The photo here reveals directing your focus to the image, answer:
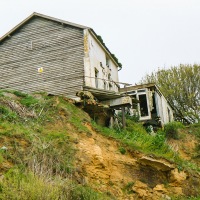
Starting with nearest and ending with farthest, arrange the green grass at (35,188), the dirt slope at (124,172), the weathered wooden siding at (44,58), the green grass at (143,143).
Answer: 1. the green grass at (35,188)
2. the dirt slope at (124,172)
3. the green grass at (143,143)
4. the weathered wooden siding at (44,58)

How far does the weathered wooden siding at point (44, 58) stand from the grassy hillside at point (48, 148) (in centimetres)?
433

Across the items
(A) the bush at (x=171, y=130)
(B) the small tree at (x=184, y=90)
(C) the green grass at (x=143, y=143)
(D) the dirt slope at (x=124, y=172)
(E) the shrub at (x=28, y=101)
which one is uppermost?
(B) the small tree at (x=184, y=90)

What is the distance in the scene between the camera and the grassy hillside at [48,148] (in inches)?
354

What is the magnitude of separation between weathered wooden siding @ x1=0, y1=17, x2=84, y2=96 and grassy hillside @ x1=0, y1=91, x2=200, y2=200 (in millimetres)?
4326

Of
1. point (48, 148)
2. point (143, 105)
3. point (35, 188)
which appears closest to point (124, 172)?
point (48, 148)

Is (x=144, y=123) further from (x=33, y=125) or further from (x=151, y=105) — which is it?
(x=33, y=125)

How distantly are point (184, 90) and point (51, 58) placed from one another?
18.1 metres

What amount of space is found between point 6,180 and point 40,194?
1036mm

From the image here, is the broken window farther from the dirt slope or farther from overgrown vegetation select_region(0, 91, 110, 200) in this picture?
the dirt slope

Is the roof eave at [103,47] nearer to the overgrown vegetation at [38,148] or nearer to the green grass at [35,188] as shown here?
the overgrown vegetation at [38,148]

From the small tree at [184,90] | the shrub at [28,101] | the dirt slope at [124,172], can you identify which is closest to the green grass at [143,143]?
the dirt slope at [124,172]

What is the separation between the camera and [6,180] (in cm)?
891

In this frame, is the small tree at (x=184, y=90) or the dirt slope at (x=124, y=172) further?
the small tree at (x=184, y=90)

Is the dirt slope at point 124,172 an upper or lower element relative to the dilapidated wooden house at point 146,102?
lower
